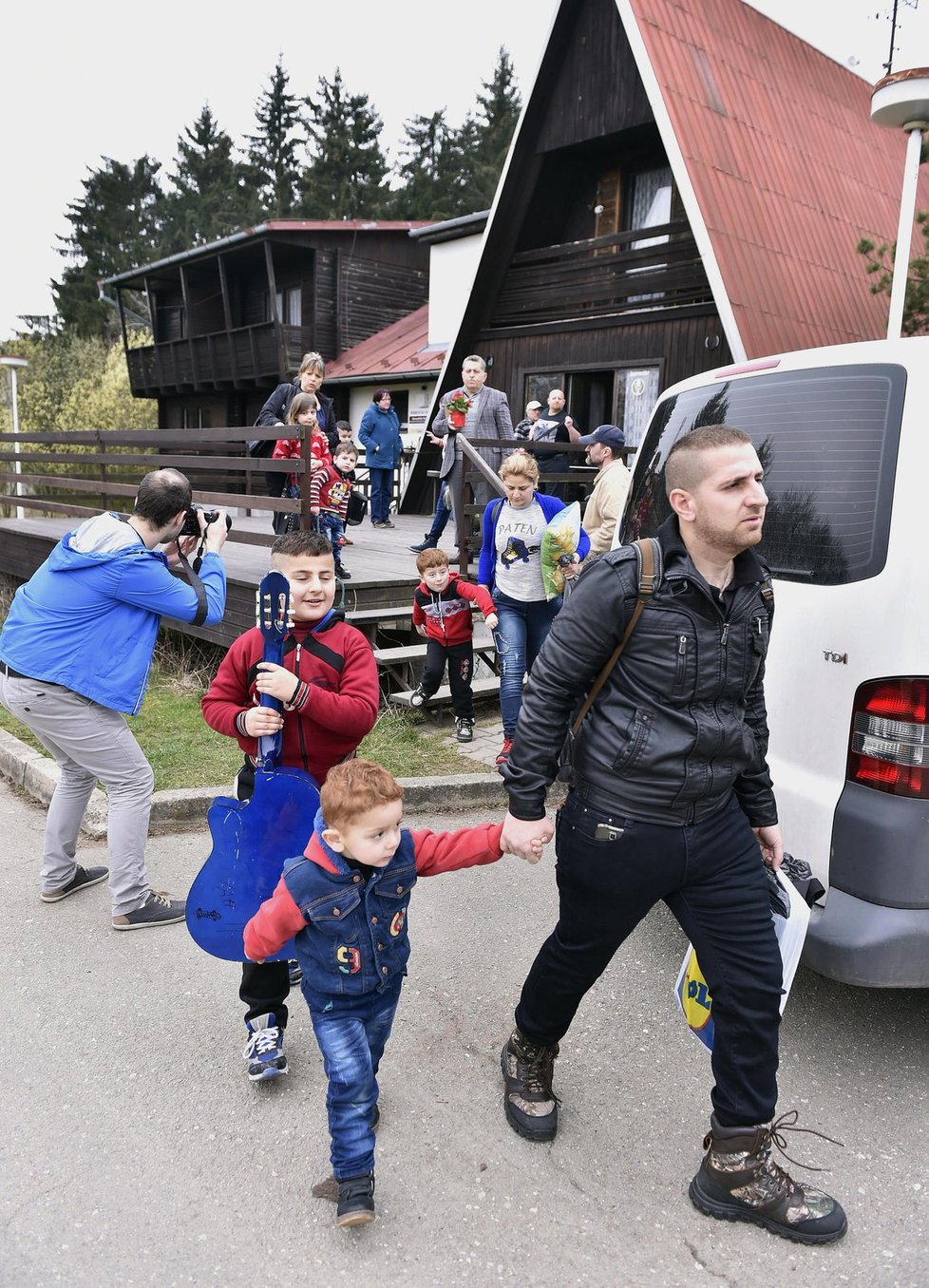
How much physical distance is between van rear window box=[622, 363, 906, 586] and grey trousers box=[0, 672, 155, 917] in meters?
2.60

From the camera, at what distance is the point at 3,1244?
2.25 m

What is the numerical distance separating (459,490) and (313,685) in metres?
5.94

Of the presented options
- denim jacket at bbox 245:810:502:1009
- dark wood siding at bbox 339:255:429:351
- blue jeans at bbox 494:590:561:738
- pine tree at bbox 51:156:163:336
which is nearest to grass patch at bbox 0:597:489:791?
blue jeans at bbox 494:590:561:738

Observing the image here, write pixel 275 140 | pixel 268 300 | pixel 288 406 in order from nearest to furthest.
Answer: pixel 288 406, pixel 268 300, pixel 275 140

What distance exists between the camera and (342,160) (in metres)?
43.2

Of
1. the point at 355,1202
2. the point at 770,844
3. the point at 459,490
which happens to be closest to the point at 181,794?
the point at 355,1202

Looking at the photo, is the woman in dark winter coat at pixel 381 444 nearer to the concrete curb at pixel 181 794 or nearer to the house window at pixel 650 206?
the house window at pixel 650 206

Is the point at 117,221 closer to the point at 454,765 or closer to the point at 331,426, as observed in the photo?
the point at 331,426

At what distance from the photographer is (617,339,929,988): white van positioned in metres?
2.58

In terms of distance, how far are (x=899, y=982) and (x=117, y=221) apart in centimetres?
5555

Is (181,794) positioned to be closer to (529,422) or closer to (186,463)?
(186,463)

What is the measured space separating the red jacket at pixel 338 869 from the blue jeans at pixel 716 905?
0.23 meters

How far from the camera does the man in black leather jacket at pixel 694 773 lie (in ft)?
7.50

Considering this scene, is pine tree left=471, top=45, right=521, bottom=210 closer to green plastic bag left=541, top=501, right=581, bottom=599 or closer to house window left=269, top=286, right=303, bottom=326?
house window left=269, top=286, right=303, bottom=326
